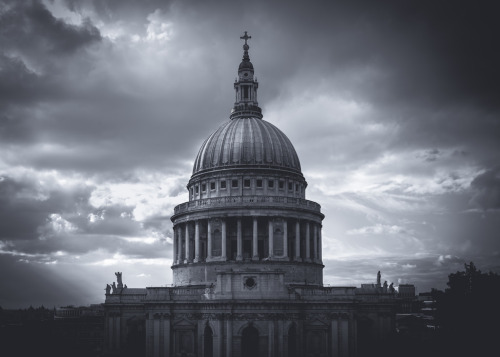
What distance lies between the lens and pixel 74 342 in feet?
405

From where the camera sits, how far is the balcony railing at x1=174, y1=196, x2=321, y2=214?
300 ft

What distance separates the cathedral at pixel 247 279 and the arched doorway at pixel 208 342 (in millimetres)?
116

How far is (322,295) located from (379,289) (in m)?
12.7

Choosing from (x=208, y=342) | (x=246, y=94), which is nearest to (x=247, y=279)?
(x=208, y=342)

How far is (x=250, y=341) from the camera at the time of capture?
76.6 m

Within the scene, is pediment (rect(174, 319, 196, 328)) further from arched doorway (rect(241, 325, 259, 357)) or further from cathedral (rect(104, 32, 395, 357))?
arched doorway (rect(241, 325, 259, 357))

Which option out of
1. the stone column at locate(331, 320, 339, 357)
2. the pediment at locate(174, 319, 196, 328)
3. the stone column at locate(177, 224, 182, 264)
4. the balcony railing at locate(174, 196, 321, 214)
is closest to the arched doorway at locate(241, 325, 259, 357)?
the pediment at locate(174, 319, 196, 328)

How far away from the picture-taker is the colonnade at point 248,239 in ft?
297

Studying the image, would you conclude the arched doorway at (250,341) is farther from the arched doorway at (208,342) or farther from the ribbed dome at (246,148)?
the ribbed dome at (246,148)

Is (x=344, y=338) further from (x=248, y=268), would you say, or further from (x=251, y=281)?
(x=248, y=268)

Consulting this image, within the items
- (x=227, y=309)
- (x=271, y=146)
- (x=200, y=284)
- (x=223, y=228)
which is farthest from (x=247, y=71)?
(x=227, y=309)

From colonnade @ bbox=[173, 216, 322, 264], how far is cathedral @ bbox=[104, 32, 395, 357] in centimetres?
14

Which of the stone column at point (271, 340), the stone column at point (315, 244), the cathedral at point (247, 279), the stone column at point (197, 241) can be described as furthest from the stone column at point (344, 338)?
the stone column at point (197, 241)

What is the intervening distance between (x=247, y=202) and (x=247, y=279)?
1645cm
